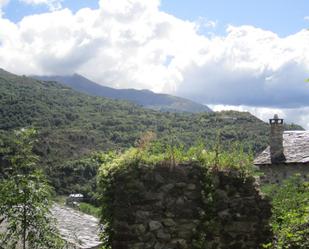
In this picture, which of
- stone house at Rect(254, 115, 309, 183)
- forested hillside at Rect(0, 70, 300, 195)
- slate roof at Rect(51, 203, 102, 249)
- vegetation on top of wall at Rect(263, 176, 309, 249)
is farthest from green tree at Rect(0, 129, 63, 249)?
forested hillside at Rect(0, 70, 300, 195)

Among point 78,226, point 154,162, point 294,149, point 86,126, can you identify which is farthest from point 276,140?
point 86,126

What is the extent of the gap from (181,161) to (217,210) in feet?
2.83

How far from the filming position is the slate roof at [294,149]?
2069 centimetres

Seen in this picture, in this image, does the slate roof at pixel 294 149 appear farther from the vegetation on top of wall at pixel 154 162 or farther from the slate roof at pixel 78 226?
the vegetation on top of wall at pixel 154 162

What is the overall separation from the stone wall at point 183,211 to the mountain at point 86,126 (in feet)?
114

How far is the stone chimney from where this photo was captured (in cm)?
2160

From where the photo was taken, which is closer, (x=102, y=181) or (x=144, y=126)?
(x=102, y=181)

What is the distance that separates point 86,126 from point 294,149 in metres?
72.5

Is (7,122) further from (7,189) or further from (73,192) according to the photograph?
(7,189)

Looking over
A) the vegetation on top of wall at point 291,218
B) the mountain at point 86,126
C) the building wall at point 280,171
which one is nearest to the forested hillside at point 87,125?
the mountain at point 86,126

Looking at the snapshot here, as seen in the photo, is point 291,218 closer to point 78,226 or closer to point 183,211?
point 183,211

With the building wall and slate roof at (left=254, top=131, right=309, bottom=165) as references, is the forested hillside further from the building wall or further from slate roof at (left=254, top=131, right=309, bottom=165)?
the building wall

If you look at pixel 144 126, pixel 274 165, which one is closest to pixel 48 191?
pixel 274 165

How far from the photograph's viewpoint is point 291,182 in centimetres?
989
